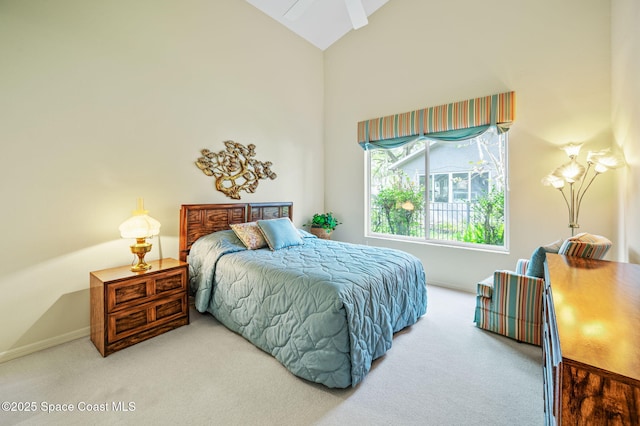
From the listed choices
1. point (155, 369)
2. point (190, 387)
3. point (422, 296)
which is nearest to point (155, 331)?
point (155, 369)

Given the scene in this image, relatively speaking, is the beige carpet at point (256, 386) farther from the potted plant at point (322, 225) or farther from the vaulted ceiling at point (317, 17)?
the vaulted ceiling at point (317, 17)

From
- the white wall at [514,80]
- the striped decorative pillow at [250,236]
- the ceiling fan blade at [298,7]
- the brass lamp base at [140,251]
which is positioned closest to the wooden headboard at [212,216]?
the striped decorative pillow at [250,236]

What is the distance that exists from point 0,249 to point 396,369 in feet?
10.4

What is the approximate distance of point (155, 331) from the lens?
2.43 meters

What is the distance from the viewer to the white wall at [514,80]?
277cm

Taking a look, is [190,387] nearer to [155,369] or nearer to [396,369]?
[155,369]

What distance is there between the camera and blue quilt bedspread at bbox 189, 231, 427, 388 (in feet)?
5.83

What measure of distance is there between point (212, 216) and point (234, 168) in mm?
721

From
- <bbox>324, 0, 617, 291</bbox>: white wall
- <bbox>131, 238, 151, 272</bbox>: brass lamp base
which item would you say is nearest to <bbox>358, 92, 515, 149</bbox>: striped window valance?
<bbox>324, 0, 617, 291</bbox>: white wall

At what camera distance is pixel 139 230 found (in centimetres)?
240

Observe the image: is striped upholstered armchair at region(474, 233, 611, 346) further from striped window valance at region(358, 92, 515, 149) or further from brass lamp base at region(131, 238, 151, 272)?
brass lamp base at region(131, 238, 151, 272)

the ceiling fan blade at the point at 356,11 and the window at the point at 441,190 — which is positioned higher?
the ceiling fan blade at the point at 356,11

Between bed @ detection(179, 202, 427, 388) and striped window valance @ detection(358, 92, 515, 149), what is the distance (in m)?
1.96

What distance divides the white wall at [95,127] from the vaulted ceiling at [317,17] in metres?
0.42
